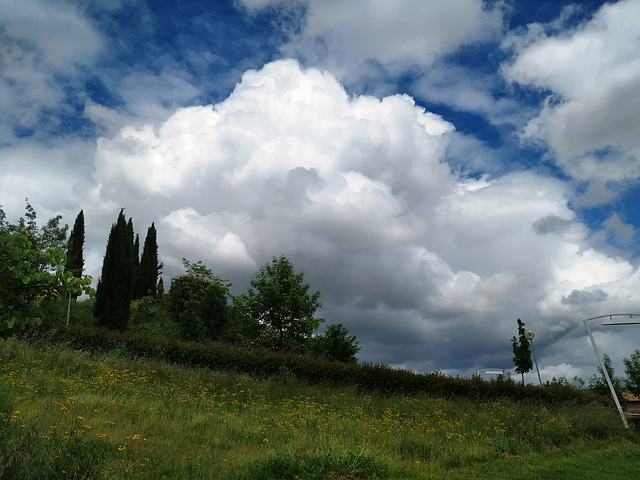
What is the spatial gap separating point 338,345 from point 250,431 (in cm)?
1771

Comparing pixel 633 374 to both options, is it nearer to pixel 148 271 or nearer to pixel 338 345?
pixel 338 345

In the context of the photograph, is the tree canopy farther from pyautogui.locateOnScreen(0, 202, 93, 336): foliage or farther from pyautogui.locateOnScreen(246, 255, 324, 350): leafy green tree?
pyautogui.locateOnScreen(0, 202, 93, 336): foliage

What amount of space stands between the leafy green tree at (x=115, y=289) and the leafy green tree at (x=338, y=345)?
1390 centimetres

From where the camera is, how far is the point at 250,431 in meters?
10.0

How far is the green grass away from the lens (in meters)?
6.98

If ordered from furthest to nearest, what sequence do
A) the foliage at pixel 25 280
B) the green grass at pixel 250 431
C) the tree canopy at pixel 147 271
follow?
the tree canopy at pixel 147 271 → the green grass at pixel 250 431 → the foliage at pixel 25 280

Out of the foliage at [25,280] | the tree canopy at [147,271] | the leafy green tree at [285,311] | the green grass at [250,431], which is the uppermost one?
the tree canopy at [147,271]

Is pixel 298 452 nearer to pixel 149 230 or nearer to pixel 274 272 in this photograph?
pixel 274 272

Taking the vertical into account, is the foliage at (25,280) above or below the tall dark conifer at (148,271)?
below

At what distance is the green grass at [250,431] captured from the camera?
22.9 ft

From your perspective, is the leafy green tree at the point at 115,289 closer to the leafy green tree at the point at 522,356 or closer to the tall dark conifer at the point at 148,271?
the tall dark conifer at the point at 148,271

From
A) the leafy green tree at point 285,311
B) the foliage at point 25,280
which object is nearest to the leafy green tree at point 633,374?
the leafy green tree at point 285,311

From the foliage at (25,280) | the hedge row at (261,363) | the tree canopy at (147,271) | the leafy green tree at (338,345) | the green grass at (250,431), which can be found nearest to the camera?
the foliage at (25,280)

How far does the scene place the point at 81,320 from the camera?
33031mm
